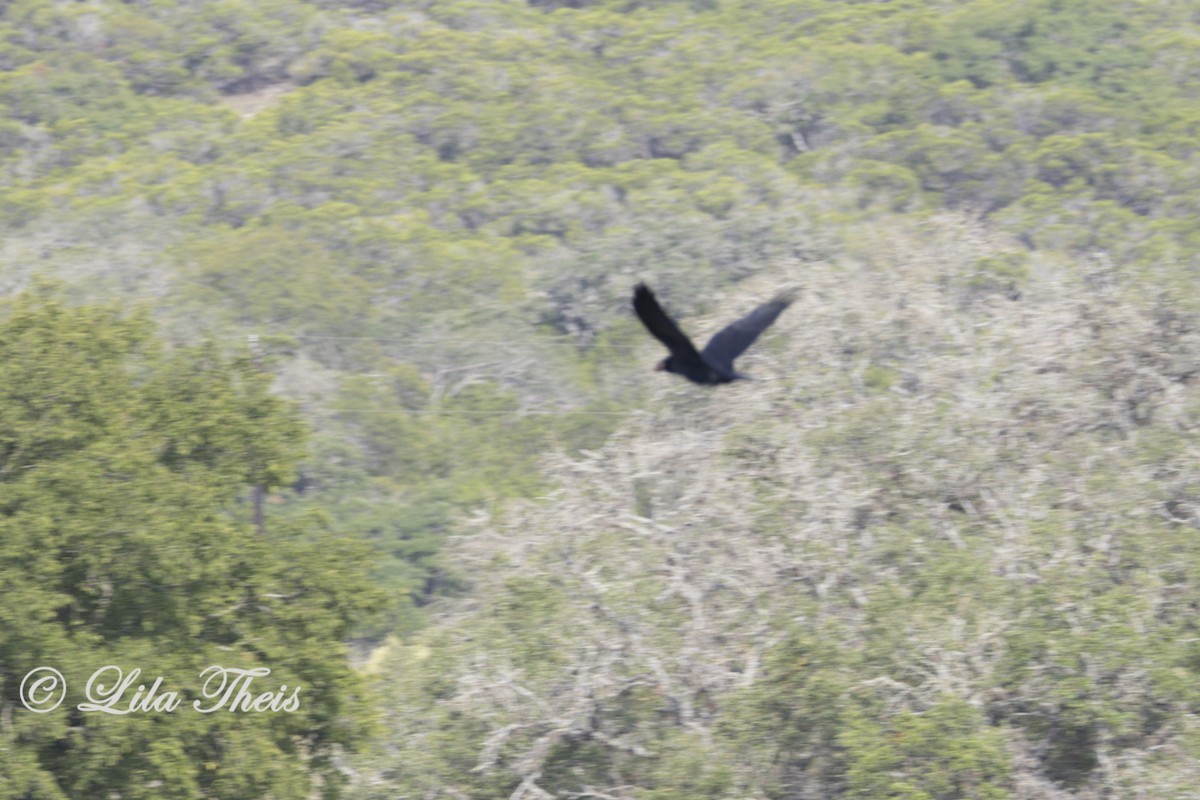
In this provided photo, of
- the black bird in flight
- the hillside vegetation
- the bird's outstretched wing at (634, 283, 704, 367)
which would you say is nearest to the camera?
the bird's outstretched wing at (634, 283, 704, 367)

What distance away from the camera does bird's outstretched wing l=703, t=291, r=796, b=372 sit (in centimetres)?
968

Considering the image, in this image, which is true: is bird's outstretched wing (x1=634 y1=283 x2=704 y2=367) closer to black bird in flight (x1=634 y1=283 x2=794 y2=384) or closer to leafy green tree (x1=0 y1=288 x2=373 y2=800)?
black bird in flight (x1=634 y1=283 x2=794 y2=384)

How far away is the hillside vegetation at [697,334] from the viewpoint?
46.7 ft

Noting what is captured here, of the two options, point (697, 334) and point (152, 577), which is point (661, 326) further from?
point (697, 334)

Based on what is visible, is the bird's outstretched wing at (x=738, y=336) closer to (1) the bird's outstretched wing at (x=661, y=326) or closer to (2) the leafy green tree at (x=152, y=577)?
(1) the bird's outstretched wing at (x=661, y=326)

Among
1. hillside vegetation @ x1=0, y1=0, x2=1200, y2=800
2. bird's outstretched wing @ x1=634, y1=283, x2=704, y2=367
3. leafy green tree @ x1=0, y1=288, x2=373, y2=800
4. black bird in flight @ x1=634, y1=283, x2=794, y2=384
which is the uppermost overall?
bird's outstretched wing @ x1=634, y1=283, x2=704, y2=367

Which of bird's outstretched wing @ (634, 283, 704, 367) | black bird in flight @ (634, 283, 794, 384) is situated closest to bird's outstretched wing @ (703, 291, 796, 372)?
black bird in flight @ (634, 283, 794, 384)

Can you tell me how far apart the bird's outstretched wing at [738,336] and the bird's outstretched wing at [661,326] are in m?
0.21

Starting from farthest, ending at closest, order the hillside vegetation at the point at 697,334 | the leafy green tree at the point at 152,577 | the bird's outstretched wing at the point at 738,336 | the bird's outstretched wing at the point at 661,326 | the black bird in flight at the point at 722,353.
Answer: the hillside vegetation at the point at 697,334
the leafy green tree at the point at 152,577
the bird's outstretched wing at the point at 738,336
the black bird in flight at the point at 722,353
the bird's outstretched wing at the point at 661,326

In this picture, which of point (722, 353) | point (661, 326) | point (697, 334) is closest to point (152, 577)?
point (722, 353)

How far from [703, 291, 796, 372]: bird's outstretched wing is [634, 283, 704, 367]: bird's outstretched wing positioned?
21cm

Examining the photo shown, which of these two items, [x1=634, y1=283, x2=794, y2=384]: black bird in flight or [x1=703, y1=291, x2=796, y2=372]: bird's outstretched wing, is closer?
[x1=634, y1=283, x2=794, y2=384]: black bird in flight

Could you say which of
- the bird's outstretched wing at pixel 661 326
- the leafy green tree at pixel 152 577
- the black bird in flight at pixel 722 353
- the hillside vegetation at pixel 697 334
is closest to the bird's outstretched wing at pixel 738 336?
the black bird in flight at pixel 722 353

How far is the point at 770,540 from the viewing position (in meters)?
16.7
